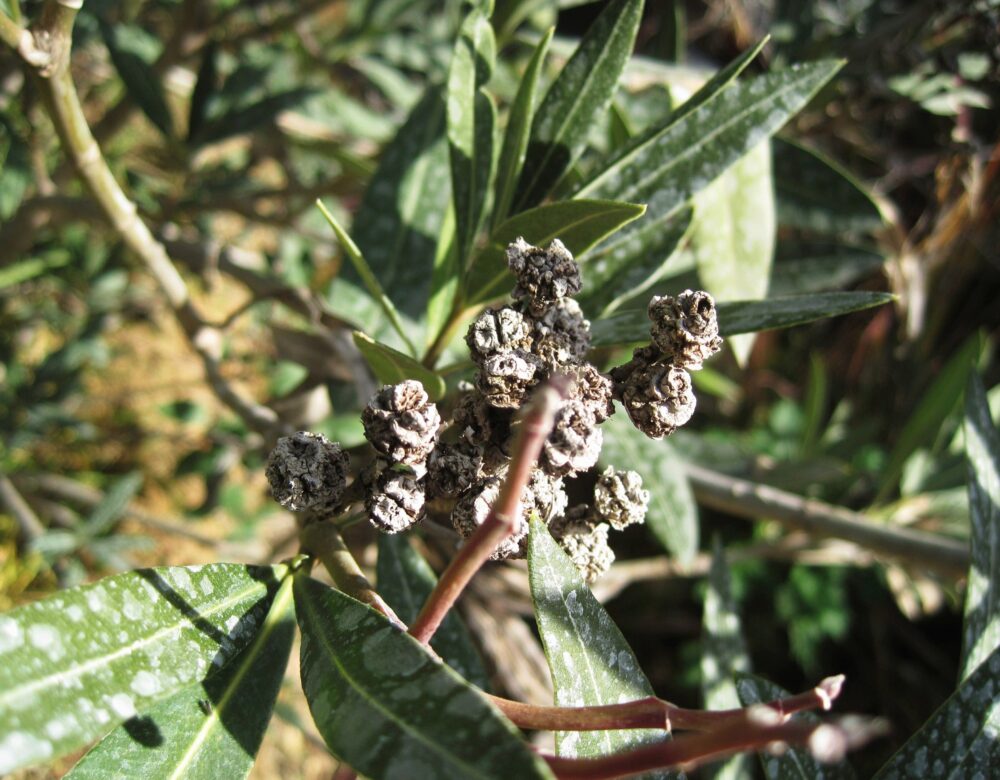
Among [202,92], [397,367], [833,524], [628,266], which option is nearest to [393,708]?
[397,367]

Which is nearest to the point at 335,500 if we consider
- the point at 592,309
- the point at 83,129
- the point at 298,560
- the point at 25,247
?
the point at 298,560

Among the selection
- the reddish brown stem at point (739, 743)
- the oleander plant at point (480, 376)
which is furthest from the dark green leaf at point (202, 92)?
the reddish brown stem at point (739, 743)

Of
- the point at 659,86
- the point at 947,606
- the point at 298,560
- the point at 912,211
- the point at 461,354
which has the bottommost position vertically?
the point at 947,606

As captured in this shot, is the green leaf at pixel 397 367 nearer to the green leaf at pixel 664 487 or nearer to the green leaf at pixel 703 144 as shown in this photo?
the green leaf at pixel 703 144

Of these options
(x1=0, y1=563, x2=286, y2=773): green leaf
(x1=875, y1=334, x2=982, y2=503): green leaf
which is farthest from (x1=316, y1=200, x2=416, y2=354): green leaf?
(x1=875, y1=334, x2=982, y2=503): green leaf

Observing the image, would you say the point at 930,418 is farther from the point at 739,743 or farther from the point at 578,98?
the point at 739,743

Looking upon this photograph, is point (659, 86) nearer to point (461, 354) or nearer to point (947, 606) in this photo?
point (461, 354)
